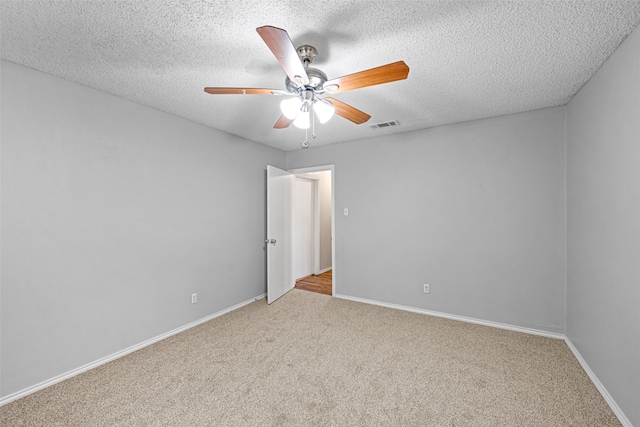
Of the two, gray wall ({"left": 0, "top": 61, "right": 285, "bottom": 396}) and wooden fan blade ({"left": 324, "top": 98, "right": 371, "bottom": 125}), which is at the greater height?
wooden fan blade ({"left": 324, "top": 98, "right": 371, "bottom": 125})

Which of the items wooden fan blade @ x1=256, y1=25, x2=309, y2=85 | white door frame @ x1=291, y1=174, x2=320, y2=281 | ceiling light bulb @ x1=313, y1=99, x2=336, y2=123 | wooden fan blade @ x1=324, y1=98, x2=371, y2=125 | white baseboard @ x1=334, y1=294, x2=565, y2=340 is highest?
wooden fan blade @ x1=256, y1=25, x2=309, y2=85

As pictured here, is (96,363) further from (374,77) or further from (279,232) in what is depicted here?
(374,77)

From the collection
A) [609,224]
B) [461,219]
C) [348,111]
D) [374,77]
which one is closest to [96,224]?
[348,111]

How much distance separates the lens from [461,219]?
3.22m

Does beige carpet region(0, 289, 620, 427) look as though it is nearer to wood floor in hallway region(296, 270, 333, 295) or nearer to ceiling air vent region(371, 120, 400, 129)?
wood floor in hallway region(296, 270, 333, 295)

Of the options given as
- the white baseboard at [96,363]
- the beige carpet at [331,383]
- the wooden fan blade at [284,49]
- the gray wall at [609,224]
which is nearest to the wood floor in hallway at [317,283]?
the beige carpet at [331,383]

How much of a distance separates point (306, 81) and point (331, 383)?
216 cm

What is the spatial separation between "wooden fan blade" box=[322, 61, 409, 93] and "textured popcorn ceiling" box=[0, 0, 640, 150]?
333 millimetres

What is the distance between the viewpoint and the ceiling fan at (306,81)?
4.14ft

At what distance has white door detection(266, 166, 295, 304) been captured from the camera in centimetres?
385

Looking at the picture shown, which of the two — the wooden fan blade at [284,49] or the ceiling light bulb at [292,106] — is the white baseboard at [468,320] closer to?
the ceiling light bulb at [292,106]

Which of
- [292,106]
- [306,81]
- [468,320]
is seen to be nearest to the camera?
[306,81]

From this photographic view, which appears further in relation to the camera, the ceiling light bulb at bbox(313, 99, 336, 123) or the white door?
the white door

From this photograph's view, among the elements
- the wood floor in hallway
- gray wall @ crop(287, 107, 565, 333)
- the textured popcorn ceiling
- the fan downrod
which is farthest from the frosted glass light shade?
the wood floor in hallway
